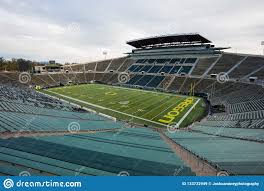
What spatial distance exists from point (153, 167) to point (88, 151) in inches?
141

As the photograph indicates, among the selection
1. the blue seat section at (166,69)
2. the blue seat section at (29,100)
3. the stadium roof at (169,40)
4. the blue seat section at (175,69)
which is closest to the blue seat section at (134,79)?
the blue seat section at (166,69)

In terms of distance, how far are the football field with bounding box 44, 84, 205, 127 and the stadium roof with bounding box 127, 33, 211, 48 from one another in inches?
1235

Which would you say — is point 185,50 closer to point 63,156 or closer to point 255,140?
point 255,140

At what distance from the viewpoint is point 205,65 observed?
80688 millimetres

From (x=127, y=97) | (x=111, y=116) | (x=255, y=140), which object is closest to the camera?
(x=255, y=140)

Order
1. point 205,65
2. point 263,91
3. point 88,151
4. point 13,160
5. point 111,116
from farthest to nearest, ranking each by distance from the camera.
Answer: point 205,65
point 263,91
point 111,116
point 88,151
point 13,160

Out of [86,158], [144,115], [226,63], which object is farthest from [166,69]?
[86,158]

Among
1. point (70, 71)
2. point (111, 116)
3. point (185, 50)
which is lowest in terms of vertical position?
point (111, 116)

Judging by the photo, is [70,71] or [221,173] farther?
[70,71]

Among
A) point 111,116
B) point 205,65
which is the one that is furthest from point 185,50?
point 111,116

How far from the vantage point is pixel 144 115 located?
4319cm

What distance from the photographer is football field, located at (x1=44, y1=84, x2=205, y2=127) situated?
40844mm

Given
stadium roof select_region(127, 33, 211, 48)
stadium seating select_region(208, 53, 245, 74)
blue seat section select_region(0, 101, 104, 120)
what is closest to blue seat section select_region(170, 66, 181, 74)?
stadium roof select_region(127, 33, 211, 48)

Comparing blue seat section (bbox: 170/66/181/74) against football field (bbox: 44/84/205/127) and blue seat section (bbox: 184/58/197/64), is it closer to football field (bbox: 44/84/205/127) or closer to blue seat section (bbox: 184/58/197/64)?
blue seat section (bbox: 184/58/197/64)
